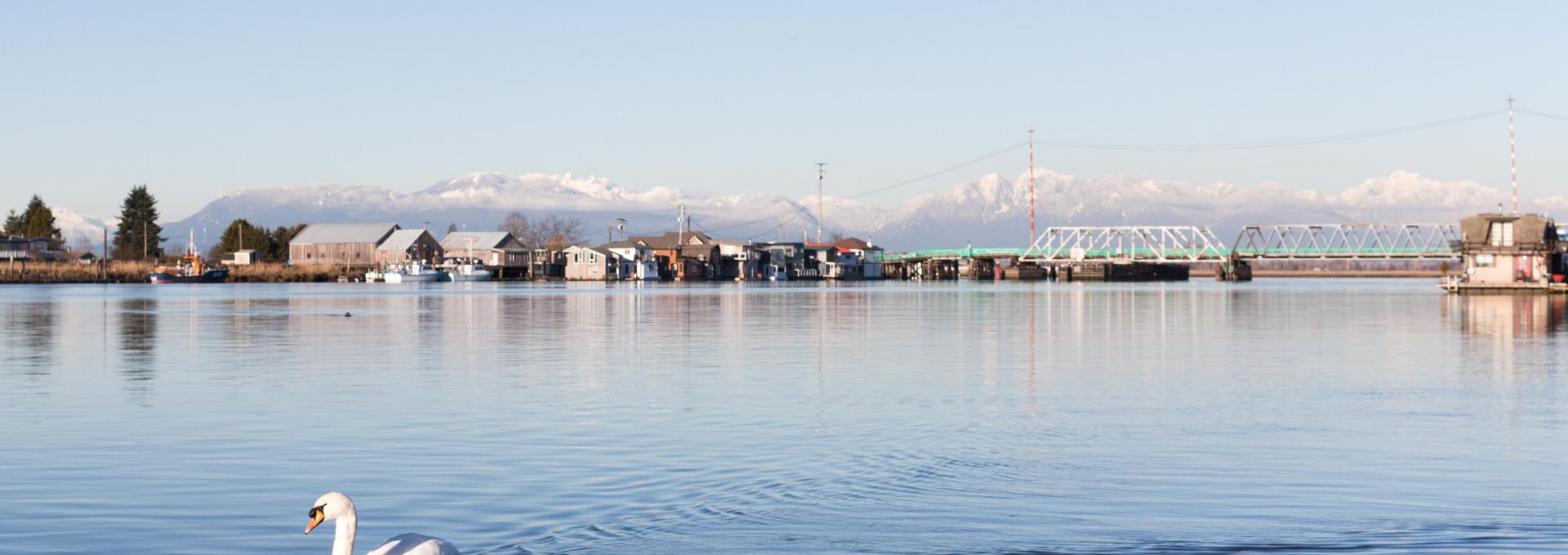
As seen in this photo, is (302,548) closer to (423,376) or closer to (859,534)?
(859,534)

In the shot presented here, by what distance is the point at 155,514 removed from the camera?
49.7 ft

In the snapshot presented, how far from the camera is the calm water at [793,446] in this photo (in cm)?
1438

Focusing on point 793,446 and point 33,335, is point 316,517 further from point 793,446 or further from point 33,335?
point 33,335

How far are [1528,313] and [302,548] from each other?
69.2 m

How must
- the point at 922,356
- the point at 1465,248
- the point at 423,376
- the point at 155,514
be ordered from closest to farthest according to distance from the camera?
1. the point at 155,514
2. the point at 423,376
3. the point at 922,356
4. the point at 1465,248

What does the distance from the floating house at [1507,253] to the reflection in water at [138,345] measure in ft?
291

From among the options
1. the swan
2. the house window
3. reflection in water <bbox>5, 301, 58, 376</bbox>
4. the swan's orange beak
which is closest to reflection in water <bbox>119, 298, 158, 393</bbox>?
reflection in water <bbox>5, 301, 58, 376</bbox>

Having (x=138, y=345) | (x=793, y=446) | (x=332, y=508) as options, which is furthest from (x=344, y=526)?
(x=138, y=345)

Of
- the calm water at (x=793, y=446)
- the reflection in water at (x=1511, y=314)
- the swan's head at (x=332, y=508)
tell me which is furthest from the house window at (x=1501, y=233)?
the swan's head at (x=332, y=508)

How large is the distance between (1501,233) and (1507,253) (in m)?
2.92

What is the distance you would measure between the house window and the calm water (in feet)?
252

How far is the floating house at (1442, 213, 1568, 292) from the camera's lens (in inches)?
4405

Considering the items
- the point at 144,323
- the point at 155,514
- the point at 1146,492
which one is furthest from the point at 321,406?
the point at 144,323

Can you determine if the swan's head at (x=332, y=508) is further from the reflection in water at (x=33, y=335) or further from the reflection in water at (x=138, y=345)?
the reflection in water at (x=33, y=335)
